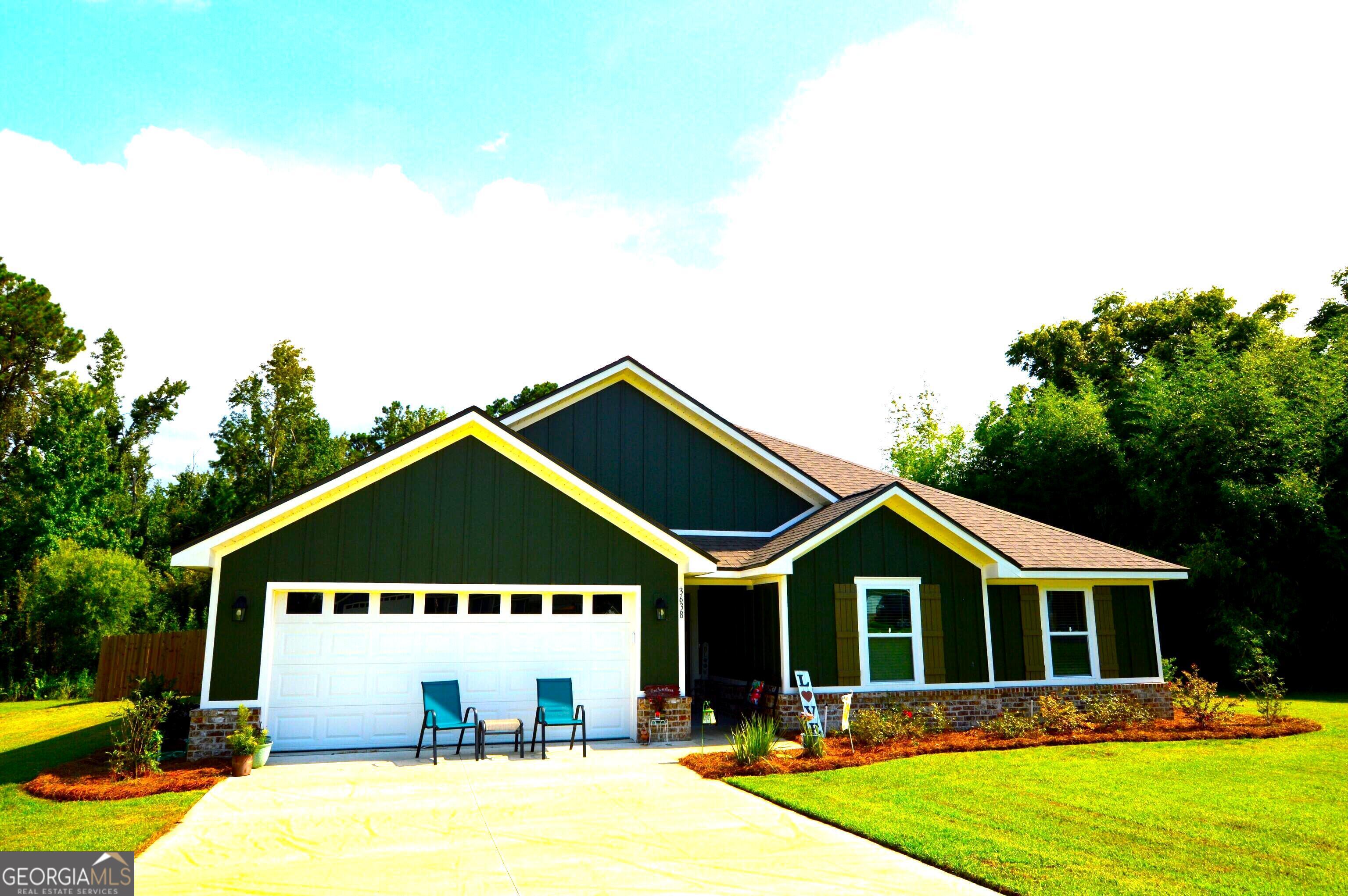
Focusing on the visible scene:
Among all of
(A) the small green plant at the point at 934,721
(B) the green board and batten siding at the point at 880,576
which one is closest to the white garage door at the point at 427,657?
(B) the green board and batten siding at the point at 880,576

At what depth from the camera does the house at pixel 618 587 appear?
10.9 metres

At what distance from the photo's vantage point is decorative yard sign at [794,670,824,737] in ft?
36.3

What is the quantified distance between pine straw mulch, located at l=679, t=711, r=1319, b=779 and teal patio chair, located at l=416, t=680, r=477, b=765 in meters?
2.95

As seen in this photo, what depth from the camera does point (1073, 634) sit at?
14648 mm

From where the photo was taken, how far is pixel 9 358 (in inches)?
1094

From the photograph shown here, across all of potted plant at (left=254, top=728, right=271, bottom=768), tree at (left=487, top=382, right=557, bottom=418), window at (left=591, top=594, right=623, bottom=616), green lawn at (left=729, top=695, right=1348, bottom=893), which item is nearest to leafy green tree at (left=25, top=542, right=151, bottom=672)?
potted plant at (left=254, top=728, right=271, bottom=768)

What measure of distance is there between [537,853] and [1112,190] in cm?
1184

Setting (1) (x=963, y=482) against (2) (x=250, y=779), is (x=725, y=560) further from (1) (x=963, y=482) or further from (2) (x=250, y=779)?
(1) (x=963, y=482)

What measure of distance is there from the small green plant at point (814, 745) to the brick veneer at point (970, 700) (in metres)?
1.93

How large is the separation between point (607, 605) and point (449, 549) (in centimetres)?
253

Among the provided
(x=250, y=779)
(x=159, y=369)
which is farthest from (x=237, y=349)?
(x=250, y=779)

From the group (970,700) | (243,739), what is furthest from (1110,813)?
(243,739)

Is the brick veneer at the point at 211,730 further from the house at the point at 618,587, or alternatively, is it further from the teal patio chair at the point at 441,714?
the teal patio chair at the point at 441,714

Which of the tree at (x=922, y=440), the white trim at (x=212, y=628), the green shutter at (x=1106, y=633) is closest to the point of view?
the white trim at (x=212, y=628)
